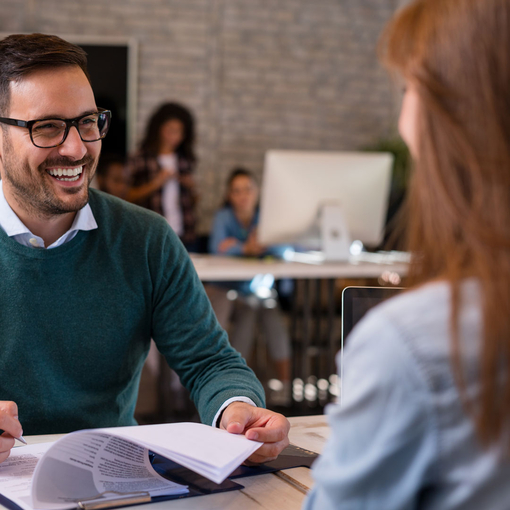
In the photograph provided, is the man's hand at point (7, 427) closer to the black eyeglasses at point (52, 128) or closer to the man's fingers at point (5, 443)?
the man's fingers at point (5, 443)

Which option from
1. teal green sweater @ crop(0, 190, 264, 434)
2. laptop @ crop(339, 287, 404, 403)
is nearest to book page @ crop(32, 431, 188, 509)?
teal green sweater @ crop(0, 190, 264, 434)

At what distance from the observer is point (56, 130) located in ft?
4.01

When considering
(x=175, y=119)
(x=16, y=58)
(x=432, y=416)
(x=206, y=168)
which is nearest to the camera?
(x=432, y=416)

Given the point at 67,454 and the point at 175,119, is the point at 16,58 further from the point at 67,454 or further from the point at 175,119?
the point at 175,119

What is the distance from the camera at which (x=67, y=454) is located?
2.51 ft

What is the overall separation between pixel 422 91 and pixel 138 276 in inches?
34.6

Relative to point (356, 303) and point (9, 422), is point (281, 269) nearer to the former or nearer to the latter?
point (356, 303)

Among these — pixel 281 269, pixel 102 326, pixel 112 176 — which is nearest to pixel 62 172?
pixel 102 326

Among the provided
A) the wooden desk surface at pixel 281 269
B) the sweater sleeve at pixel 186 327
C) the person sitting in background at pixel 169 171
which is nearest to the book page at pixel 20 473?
the sweater sleeve at pixel 186 327

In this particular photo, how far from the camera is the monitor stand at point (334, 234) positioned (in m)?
3.24

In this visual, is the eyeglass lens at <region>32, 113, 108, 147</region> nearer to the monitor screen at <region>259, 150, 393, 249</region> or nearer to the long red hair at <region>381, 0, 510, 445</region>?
the long red hair at <region>381, 0, 510, 445</region>

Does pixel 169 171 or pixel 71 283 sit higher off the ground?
pixel 169 171

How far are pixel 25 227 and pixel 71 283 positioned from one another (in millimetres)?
140

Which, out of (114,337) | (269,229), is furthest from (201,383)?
(269,229)
